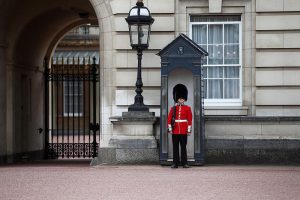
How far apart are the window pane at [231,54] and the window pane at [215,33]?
0.74 feet

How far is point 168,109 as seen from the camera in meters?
18.7

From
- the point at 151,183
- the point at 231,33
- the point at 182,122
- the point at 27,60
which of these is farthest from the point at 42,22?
the point at 151,183

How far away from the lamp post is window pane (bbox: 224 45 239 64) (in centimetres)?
180

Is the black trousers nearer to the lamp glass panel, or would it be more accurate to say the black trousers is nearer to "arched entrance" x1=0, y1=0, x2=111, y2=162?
the lamp glass panel

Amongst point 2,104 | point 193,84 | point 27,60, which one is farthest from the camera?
point 27,60

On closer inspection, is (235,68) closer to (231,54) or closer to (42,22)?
(231,54)

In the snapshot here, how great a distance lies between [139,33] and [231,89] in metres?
2.32

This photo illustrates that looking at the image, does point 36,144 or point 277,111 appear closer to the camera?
point 277,111

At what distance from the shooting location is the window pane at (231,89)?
19562 mm

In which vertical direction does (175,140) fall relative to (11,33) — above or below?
below

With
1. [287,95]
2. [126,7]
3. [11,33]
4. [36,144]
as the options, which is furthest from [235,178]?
[36,144]

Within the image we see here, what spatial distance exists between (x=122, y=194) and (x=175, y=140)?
5.18 m

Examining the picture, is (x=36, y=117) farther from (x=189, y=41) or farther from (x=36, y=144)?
(x=189, y=41)

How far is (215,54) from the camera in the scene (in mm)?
19719
